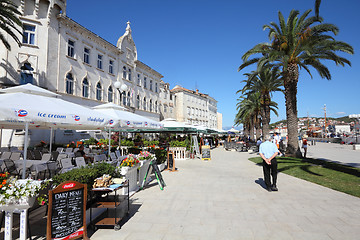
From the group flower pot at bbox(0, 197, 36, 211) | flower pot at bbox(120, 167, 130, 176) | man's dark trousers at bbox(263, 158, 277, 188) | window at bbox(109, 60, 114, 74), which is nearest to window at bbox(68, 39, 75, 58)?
window at bbox(109, 60, 114, 74)

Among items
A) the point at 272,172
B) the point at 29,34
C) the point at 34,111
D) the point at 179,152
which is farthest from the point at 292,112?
the point at 29,34

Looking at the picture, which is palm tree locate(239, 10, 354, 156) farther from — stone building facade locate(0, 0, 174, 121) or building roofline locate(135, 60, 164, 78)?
building roofline locate(135, 60, 164, 78)

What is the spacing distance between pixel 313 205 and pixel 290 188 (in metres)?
1.95

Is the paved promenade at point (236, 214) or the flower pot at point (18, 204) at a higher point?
the flower pot at point (18, 204)

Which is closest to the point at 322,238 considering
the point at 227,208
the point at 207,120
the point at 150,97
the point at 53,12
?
the point at 227,208

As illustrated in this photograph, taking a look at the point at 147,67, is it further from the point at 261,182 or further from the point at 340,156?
the point at 261,182

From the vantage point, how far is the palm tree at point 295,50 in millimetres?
13883

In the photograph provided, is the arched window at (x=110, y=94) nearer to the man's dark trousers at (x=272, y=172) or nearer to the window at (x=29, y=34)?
the window at (x=29, y=34)

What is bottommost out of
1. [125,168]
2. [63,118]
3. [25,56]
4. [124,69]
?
[125,168]

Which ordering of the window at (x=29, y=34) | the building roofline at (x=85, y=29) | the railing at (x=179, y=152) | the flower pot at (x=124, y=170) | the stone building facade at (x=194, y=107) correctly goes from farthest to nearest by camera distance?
the stone building facade at (x=194, y=107) < the building roofline at (x=85, y=29) < the window at (x=29, y=34) < the railing at (x=179, y=152) < the flower pot at (x=124, y=170)

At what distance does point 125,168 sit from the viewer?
6.64 meters

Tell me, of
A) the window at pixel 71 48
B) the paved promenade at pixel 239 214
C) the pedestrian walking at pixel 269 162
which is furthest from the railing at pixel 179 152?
the window at pixel 71 48

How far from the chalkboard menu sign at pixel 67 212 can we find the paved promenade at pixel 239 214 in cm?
51

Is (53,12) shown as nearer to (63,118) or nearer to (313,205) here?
(63,118)
